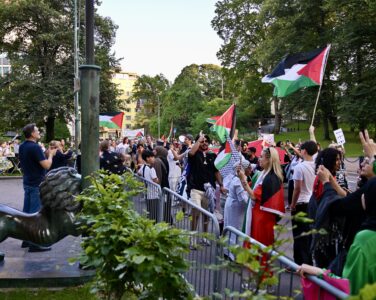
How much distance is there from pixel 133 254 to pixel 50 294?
280 centimetres

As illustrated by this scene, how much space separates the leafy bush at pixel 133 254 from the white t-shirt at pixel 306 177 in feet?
10.6

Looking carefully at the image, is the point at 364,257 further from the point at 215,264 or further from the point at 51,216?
the point at 51,216

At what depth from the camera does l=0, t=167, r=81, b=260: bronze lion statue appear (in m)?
5.28

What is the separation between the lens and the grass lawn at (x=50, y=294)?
15.8 feet

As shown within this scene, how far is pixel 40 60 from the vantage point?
33812 mm

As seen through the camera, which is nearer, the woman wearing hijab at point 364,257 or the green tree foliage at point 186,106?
the woman wearing hijab at point 364,257

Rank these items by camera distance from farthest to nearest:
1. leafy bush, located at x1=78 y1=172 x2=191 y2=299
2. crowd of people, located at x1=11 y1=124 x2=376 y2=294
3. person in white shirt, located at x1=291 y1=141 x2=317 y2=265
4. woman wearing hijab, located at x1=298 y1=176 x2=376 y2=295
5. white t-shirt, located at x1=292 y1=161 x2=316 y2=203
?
white t-shirt, located at x1=292 y1=161 x2=316 y2=203, person in white shirt, located at x1=291 y1=141 x2=317 y2=265, leafy bush, located at x1=78 y1=172 x2=191 y2=299, crowd of people, located at x1=11 y1=124 x2=376 y2=294, woman wearing hijab, located at x1=298 y1=176 x2=376 y2=295

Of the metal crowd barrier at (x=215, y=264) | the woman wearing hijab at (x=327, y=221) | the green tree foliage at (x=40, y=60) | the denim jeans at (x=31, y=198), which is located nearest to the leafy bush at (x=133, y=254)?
the metal crowd barrier at (x=215, y=264)

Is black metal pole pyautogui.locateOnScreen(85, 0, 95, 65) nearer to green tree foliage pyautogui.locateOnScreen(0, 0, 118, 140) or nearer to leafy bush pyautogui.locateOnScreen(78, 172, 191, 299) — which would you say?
leafy bush pyautogui.locateOnScreen(78, 172, 191, 299)

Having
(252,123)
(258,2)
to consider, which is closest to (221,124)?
(258,2)

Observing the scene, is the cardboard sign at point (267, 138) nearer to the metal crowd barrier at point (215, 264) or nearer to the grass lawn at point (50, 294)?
the metal crowd barrier at point (215, 264)

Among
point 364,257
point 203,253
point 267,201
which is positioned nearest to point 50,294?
point 203,253

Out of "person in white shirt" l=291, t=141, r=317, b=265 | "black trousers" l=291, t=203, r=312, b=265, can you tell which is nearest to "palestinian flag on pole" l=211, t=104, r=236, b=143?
"person in white shirt" l=291, t=141, r=317, b=265

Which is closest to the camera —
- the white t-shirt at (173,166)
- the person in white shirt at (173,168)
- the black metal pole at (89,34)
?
the black metal pole at (89,34)
